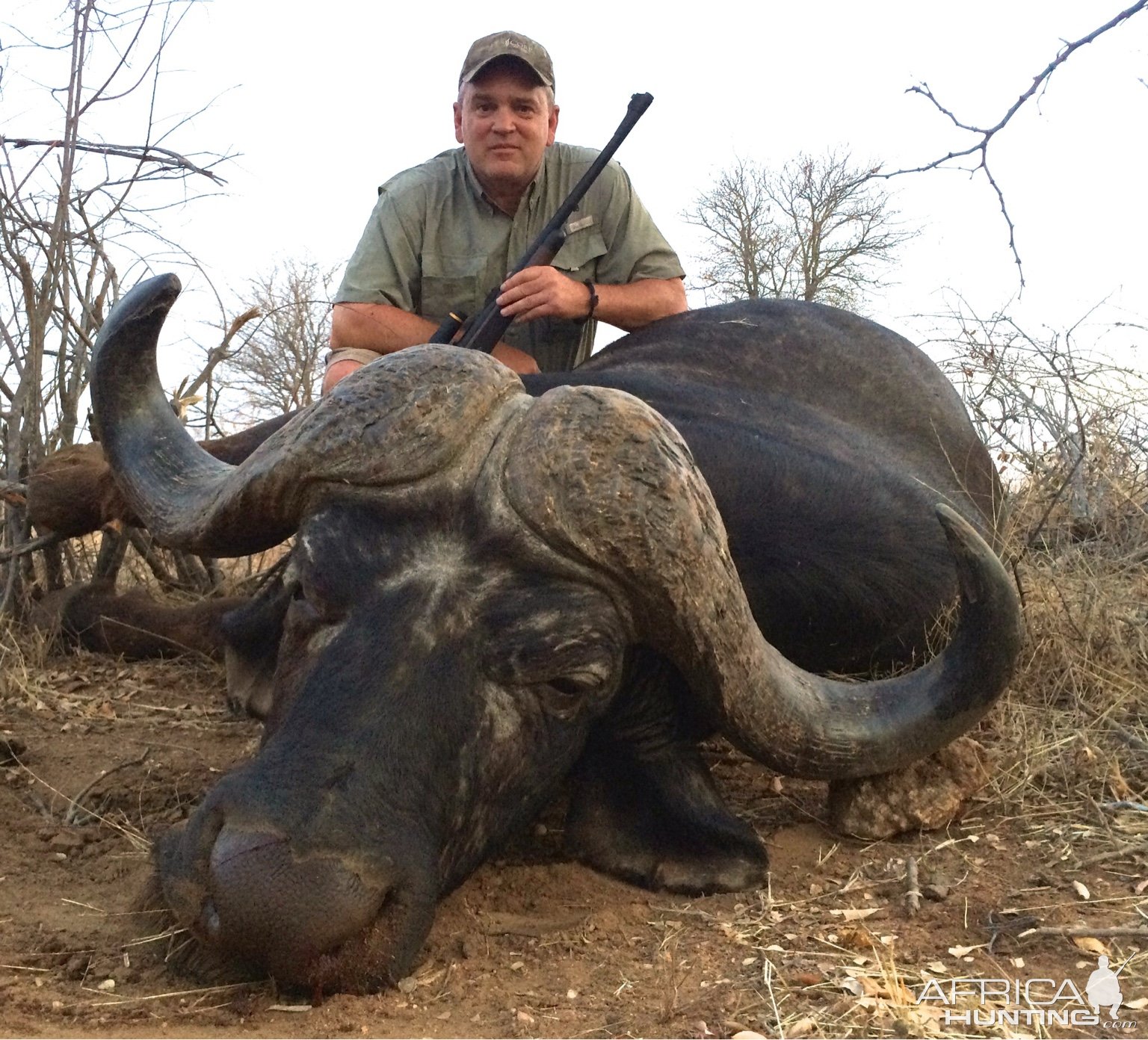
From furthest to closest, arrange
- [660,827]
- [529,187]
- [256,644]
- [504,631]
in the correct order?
[529,187], [256,644], [660,827], [504,631]

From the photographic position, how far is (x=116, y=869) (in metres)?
2.96

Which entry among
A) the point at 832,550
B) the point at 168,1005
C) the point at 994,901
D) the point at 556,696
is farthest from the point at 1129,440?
the point at 168,1005

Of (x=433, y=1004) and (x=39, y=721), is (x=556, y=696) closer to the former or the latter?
(x=433, y=1004)

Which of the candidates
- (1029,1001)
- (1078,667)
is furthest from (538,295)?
(1029,1001)

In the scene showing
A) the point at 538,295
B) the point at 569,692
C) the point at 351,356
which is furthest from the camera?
the point at 351,356

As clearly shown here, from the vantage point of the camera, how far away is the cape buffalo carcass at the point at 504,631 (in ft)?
7.17

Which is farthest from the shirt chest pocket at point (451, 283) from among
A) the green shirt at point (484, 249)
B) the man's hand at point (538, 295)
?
the man's hand at point (538, 295)

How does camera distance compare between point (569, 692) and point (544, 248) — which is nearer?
point (569, 692)

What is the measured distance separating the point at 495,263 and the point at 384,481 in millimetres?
2972

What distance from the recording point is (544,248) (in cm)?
469

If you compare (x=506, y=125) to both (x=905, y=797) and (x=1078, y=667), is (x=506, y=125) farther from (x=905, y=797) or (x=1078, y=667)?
(x=905, y=797)

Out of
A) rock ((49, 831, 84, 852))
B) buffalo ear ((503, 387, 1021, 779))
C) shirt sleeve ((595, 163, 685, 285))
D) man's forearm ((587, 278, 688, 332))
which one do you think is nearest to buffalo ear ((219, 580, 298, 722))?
rock ((49, 831, 84, 852))

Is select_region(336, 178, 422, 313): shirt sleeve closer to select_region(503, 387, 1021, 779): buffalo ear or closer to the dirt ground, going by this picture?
the dirt ground

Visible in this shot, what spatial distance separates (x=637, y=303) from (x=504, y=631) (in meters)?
2.82
